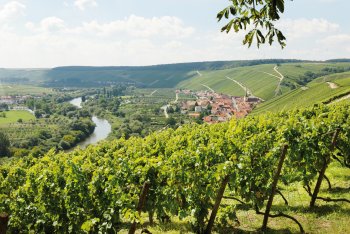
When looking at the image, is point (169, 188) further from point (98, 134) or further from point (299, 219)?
point (98, 134)

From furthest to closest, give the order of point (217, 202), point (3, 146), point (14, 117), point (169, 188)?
point (14, 117) → point (3, 146) → point (169, 188) → point (217, 202)

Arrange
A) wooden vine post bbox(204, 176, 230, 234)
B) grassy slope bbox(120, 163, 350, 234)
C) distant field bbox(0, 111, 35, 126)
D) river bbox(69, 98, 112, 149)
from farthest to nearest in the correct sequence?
1. distant field bbox(0, 111, 35, 126)
2. river bbox(69, 98, 112, 149)
3. grassy slope bbox(120, 163, 350, 234)
4. wooden vine post bbox(204, 176, 230, 234)

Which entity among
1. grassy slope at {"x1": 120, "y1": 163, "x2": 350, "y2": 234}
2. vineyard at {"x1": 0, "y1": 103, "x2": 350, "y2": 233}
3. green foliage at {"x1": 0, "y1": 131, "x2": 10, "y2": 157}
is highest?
vineyard at {"x1": 0, "y1": 103, "x2": 350, "y2": 233}

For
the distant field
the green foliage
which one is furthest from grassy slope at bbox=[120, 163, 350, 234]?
the distant field

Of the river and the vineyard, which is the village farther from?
the vineyard

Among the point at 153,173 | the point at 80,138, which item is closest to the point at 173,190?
the point at 153,173

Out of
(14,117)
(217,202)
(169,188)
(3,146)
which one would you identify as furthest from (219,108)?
(217,202)

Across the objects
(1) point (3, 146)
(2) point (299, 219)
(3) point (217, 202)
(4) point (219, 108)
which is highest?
(3) point (217, 202)

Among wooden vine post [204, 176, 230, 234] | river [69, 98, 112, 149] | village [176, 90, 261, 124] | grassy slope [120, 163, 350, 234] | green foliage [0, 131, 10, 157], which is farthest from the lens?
village [176, 90, 261, 124]

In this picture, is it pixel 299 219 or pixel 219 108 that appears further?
pixel 219 108

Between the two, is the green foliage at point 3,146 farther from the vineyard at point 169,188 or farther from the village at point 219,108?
the vineyard at point 169,188

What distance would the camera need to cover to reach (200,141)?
18.8 m

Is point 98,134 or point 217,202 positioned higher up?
point 217,202

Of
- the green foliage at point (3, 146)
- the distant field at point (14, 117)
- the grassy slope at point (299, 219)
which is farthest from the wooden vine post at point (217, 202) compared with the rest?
the distant field at point (14, 117)
